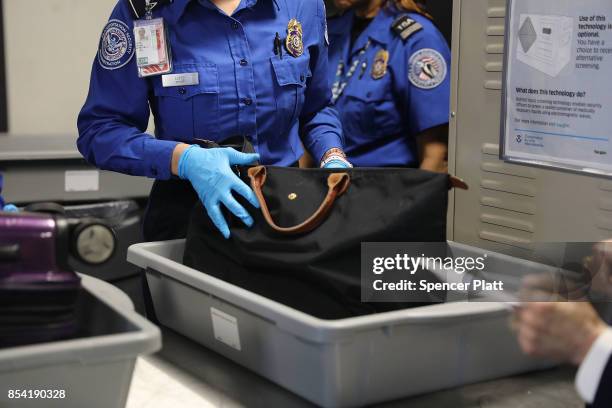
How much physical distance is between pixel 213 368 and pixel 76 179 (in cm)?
174

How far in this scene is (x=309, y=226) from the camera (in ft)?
3.78

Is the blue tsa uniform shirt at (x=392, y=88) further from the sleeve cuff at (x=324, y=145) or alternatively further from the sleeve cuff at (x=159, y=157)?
the sleeve cuff at (x=159, y=157)

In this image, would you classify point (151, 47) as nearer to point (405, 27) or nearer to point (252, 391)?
point (252, 391)

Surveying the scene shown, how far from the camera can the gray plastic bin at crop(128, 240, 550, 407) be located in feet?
3.21

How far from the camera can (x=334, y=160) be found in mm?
1604

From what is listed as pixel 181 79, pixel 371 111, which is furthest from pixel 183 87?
pixel 371 111

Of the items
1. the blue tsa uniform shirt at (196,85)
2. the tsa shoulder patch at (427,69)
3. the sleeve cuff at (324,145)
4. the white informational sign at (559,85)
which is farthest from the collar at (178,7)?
the tsa shoulder patch at (427,69)

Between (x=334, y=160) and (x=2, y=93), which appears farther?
(x=2, y=93)

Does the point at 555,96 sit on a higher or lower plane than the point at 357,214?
higher

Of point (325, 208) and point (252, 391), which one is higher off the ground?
point (325, 208)

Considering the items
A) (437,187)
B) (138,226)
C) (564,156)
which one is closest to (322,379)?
(437,187)

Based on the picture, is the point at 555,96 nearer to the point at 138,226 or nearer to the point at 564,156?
the point at 564,156

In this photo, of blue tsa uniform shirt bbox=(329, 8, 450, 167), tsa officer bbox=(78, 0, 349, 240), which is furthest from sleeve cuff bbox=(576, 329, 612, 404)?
blue tsa uniform shirt bbox=(329, 8, 450, 167)

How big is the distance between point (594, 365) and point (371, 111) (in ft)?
6.03
